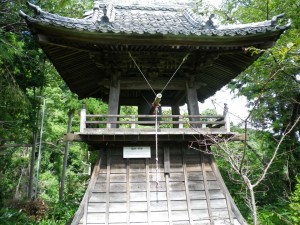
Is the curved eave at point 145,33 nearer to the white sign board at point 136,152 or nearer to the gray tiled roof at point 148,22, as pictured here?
the gray tiled roof at point 148,22

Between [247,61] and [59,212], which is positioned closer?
[247,61]

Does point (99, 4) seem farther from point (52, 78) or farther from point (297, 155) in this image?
point (297, 155)

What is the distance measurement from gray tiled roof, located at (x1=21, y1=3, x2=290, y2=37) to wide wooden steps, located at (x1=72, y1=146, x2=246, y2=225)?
2.52m

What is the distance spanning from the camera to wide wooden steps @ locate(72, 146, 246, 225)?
5.50 m

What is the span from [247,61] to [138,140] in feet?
10.4

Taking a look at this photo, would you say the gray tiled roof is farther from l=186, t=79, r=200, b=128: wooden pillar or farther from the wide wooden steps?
the wide wooden steps

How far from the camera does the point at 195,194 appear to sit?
5824 millimetres

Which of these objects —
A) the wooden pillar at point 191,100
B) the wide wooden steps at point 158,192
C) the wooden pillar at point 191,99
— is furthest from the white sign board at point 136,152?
the wooden pillar at point 191,100

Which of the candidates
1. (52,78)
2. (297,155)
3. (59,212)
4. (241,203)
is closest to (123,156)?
(59,212)

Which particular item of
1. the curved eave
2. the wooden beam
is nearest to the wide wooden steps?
the wooden beam

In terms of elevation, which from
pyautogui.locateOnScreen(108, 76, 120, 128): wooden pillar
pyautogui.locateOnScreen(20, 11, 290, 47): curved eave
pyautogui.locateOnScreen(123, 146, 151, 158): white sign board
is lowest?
pyautogui.locateOnScreen(123, 146, 151, 158): white sign board

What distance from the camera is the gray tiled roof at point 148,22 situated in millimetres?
5138

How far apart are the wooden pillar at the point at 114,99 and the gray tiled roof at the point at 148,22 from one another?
1291 millimetres

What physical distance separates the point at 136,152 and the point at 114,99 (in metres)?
→ 1.32
